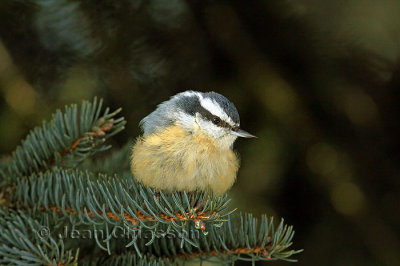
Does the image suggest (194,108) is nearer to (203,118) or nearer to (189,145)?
(203,118)

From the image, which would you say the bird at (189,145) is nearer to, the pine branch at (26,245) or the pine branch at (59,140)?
the pine branch at (59,140)

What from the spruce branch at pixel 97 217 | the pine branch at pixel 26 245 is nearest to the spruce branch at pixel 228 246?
the spruce branch at pixel 97 217

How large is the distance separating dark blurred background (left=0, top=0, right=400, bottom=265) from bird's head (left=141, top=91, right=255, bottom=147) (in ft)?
0.26

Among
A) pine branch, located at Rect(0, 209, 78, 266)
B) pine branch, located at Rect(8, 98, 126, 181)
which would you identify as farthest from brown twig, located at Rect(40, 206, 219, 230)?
pine branch, located at Rect(8, 98, 126, 181)

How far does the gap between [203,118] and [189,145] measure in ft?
0.64

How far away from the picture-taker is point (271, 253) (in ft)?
3.90

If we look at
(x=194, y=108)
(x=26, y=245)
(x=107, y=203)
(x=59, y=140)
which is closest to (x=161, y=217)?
(x=107, y=203)

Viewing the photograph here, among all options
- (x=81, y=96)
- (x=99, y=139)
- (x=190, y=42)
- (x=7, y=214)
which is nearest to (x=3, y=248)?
(x=7, y=214)

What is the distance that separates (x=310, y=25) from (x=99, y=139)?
86cm

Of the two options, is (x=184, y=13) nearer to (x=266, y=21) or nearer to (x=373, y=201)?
(x=266, y=21)

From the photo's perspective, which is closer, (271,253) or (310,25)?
(271,253)

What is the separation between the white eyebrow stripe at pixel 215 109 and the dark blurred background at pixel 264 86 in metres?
0.08

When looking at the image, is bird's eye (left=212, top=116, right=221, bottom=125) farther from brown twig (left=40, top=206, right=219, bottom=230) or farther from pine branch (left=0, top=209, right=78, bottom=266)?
pine branch (left=0, top=209, right=78, bottom=266)

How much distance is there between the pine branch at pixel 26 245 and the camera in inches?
43.1
